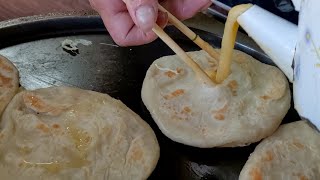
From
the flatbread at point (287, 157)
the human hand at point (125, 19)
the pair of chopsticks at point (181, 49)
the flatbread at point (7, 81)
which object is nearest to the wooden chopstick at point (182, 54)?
the pair of chopsticks at point (181, 49)

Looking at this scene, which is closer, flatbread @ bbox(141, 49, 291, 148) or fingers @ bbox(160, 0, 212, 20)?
flatbread @ bbox(141, 49, 291, 148)

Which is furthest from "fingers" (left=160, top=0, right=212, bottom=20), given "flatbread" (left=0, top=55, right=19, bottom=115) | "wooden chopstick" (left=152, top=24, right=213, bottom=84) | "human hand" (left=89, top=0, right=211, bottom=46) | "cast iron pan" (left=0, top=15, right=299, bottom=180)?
"flatbread" (left=0, top=55, right=19, bottom=115)

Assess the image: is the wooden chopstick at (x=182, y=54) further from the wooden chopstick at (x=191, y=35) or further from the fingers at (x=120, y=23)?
the fingers at (x=120, y=23)

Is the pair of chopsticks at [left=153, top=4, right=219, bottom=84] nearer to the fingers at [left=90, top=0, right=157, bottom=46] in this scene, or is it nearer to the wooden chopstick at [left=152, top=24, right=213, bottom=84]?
the wooden chopstick at [left=152, top=24, right=213, bottom=84]

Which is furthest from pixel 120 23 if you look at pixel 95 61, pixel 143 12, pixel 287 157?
pixel 287 157

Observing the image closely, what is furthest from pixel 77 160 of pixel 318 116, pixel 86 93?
pixel 318 116

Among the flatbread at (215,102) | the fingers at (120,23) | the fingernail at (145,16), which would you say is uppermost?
the fingernail at (145,16)
